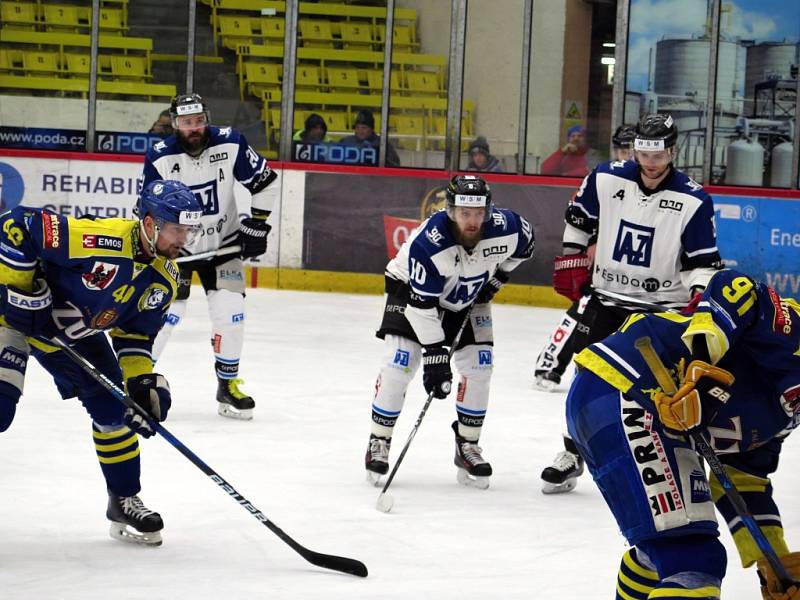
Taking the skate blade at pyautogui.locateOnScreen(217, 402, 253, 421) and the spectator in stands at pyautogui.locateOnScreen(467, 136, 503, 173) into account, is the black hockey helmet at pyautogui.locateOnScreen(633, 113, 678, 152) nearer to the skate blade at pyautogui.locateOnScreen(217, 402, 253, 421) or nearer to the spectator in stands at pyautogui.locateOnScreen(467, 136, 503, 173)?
the skate blade at pyautogui.locateOnScreen(217, 402, 253, 421)

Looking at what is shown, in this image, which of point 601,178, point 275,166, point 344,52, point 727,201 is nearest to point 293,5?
point 344,52

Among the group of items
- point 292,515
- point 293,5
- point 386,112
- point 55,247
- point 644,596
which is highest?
point 293,5

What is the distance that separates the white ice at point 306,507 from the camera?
11.0 ft

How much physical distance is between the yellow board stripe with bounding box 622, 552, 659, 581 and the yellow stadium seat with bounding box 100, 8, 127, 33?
8.40 metres

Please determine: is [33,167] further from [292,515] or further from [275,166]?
[292,515]

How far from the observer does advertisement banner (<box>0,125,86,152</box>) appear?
995 centimetres

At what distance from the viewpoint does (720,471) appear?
2600 mm

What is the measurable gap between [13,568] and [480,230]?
6.12 feet

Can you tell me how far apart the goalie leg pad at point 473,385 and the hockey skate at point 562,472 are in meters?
0.32

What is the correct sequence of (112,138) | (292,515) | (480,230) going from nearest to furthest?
1. (292,515)
2. (480,230)
3. (112,138)

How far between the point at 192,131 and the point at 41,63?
512cm

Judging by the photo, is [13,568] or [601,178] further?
[601,178]

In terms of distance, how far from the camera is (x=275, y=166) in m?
9.55

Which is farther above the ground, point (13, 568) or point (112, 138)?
point (112, 138)
